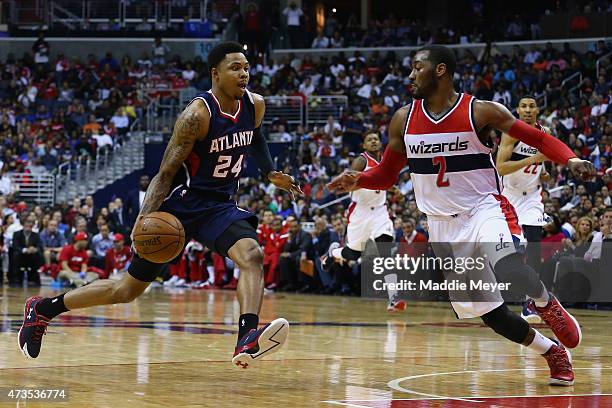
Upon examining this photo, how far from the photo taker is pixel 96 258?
23.8 m

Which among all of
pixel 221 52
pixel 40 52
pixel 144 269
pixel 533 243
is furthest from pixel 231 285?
pixel 40 52

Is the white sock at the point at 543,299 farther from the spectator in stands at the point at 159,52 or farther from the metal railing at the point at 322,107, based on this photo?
the spectator in stands at the point at 159,52

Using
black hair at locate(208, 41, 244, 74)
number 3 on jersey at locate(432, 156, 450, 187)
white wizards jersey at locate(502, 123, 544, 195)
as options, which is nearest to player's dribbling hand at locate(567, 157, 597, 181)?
number 3 on jersey at locate(432, 156, 450, 187)

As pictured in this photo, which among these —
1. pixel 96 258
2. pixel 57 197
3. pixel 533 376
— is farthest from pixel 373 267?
A: pixel 57 197

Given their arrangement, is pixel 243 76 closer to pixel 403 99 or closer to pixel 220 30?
pixel 403 99

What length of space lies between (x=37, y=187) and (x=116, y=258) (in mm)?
7980

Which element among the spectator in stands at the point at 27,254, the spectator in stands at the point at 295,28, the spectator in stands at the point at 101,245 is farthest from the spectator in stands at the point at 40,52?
the spectator in stands at the point at 101,245

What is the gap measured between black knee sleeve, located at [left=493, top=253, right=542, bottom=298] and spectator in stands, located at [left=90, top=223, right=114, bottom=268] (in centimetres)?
1676

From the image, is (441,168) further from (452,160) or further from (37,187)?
(37,187)

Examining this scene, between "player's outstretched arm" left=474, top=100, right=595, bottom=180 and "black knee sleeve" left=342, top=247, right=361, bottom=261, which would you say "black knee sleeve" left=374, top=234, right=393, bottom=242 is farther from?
"player's outstretched arm" left=474, top=100, right=595, bottom=180

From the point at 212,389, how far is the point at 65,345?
3.14m

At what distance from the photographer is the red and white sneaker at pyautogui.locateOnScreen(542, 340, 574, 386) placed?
768 cm

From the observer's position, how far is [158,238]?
7.58 metres

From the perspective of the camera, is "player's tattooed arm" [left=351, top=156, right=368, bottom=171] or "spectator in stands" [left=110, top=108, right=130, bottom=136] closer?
"player's tattooed arm" [left=351, top=156, right=368, bottom=171]
